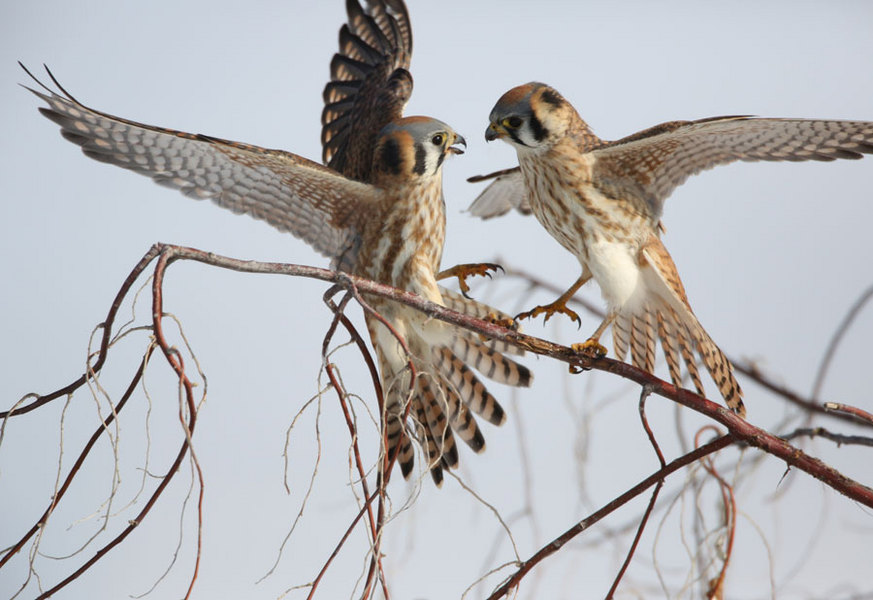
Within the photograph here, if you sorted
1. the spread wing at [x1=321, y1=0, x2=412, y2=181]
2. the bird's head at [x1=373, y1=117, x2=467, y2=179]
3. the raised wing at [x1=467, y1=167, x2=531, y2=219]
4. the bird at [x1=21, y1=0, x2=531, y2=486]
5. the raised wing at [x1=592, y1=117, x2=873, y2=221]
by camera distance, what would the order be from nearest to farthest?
the raised wing at [x1=592, y1=117, x2=873, y2=221] → the bird at [x1=21, y1=0, x2=531, y2=486] → the bird's head at [x1=373, y1=117, x2=467, y2=179] → the raised wing at [x1=467, y1=167, x2=531, y2=219] → the spread wing at [x1=321, y1=0, x2=412, y2=181]

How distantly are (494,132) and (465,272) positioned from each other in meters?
0.47

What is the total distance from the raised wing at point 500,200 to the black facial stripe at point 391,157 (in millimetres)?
619

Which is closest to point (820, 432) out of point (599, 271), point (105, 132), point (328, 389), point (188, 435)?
point (599, 271)

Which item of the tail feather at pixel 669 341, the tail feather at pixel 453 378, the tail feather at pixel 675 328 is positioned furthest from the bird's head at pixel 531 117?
the tail feather at pixel 669 341

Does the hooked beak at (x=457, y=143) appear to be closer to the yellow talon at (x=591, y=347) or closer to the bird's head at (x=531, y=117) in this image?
the bird's head at (x=531, y=117)

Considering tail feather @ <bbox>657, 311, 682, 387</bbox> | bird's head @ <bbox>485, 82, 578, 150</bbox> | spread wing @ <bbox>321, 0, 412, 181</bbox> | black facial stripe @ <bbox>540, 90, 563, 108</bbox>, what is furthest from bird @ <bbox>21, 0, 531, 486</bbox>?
spread wing @ <bbox>321, 0, 412, 181</bbox>

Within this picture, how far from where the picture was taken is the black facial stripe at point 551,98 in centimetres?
263

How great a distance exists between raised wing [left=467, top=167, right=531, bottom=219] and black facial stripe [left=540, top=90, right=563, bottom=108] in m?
0.64

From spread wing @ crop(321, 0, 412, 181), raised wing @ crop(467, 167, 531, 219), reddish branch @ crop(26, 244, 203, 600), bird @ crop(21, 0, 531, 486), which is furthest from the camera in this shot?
spread wing @ crop(321, 0, 412, 181)

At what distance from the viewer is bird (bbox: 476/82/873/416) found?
2.54m

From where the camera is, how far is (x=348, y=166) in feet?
10.2

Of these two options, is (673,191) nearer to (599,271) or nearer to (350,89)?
(599,271)

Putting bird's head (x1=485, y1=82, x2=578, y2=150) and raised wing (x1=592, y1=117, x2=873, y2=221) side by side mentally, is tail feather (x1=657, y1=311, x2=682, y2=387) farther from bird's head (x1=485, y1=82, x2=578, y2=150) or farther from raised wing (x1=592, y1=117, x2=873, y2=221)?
bird's head (x1=485, y1=82, x2=578, y2=150)

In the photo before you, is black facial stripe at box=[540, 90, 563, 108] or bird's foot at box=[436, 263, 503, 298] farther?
bird's foot at box=[436, 263, 503, 298]
